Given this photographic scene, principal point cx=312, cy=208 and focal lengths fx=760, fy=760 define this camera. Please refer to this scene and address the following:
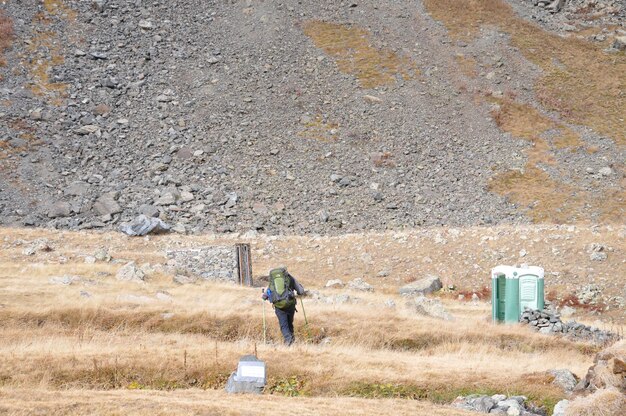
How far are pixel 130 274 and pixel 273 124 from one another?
75.0ft

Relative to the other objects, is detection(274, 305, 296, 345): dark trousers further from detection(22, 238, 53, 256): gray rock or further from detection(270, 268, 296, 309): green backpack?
detection(22, 238, 53, 256): gray rock

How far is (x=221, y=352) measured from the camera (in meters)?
14.8

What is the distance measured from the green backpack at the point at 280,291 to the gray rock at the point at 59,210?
84.6ft

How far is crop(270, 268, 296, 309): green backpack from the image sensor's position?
1566cm

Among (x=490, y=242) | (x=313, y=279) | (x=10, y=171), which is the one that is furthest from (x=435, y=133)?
(x=10, y=171)

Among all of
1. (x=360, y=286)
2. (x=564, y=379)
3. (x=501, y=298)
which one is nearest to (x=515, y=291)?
(x=501, y=298)

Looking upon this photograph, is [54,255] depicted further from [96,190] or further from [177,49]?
[177,49]

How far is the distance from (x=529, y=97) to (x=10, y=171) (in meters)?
34.4

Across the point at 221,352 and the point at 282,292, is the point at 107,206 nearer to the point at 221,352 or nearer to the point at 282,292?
the point at 282,292

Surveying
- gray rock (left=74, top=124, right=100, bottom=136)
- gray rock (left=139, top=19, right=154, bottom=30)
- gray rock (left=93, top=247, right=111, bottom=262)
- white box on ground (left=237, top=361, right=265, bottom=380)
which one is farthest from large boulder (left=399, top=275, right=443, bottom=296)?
gray rock (left=139, top=19, right=154, bottom=30)

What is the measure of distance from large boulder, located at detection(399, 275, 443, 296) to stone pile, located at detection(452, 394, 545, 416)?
1620cm

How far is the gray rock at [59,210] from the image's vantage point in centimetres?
3861

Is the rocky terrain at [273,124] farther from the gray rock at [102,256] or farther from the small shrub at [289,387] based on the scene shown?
the small shrub at [289,387]

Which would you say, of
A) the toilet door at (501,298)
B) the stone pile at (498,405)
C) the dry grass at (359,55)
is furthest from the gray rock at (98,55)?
the stone pile at (498,405)
